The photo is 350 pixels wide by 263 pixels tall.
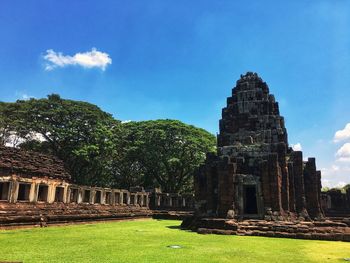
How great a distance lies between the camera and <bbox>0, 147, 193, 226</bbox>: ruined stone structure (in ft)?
59.7

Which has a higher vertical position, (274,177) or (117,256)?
(274,177)

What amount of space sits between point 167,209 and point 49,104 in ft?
58.9

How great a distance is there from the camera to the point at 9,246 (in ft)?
31.6

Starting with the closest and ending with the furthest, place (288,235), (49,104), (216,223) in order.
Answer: (288,235) → (216,223) → (49,104)

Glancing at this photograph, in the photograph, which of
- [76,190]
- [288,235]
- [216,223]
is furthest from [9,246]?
[76,190]

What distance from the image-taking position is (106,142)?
36938 millimetres

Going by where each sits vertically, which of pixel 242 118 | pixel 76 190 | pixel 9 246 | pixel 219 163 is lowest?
pixel 9 246

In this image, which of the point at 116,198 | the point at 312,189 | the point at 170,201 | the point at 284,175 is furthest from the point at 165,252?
the point at 170,201

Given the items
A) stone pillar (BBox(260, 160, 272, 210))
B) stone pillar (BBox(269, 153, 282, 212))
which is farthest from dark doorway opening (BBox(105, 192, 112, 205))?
stone pillar (BBox(269, 153, 282, 212))

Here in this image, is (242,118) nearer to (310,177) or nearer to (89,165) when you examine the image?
(310,177)

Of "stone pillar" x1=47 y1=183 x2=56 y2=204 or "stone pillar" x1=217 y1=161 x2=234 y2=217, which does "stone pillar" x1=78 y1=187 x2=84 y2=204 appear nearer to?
"stone pillar" x1=47 y1=183 x2=56 y2=204

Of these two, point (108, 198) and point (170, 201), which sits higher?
point (108, 198)

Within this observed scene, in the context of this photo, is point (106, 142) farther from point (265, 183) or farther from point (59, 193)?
point (265, 183)

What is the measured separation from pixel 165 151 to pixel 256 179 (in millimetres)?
24635
